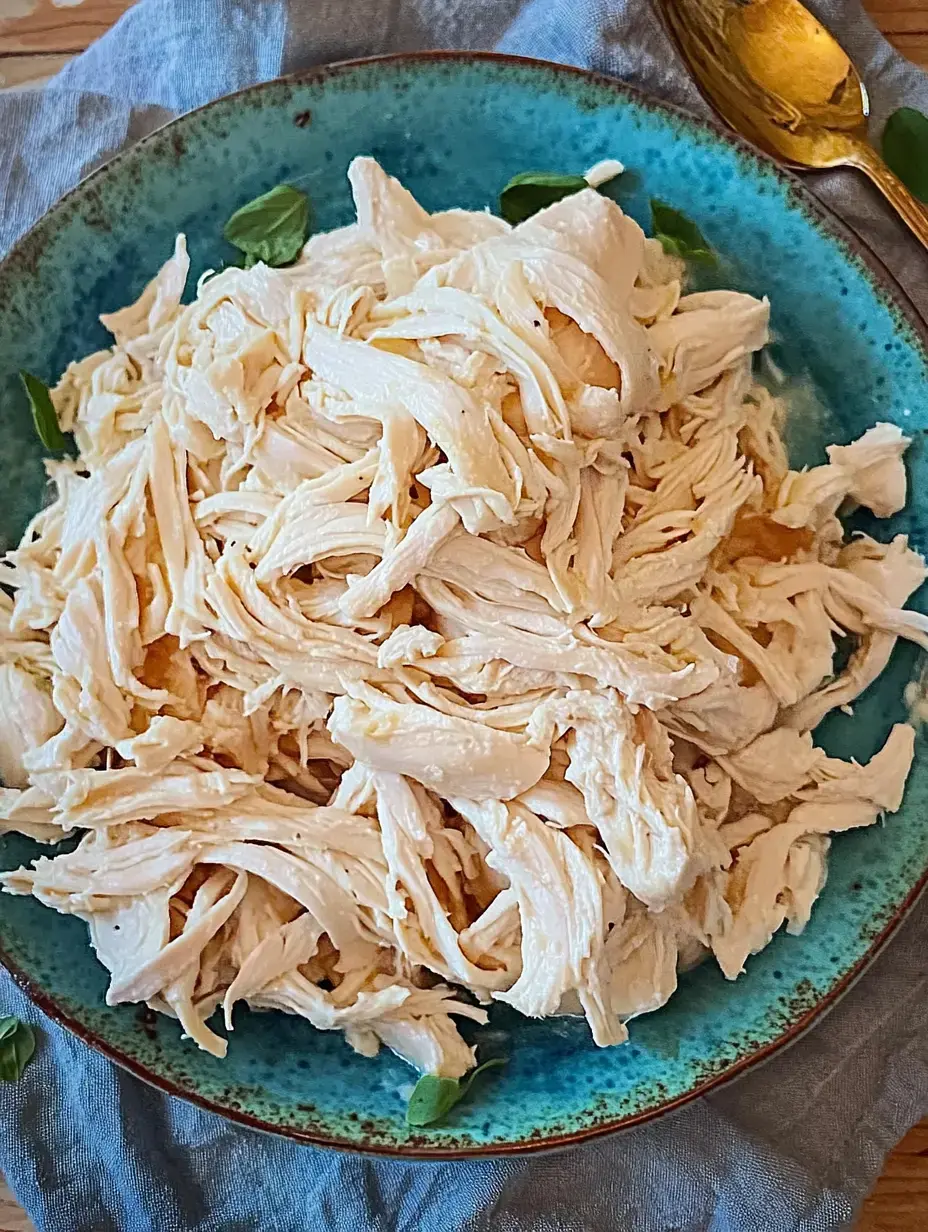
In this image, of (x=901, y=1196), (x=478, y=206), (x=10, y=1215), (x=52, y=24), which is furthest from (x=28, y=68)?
(x=901, y=1196)

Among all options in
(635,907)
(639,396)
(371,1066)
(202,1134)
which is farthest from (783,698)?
(202,1134)

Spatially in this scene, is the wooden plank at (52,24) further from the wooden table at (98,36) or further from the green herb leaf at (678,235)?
the green herb leaf at (678,235)

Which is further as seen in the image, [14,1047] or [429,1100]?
[14,1047]

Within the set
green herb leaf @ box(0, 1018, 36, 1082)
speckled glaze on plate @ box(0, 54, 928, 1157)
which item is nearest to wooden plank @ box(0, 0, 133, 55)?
speckled glaze on plate @ box(0, 54, 928, 1157)

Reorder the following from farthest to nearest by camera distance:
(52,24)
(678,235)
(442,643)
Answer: (52,24), (678,235), (442,643)

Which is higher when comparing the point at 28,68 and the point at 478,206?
the point at 478,206

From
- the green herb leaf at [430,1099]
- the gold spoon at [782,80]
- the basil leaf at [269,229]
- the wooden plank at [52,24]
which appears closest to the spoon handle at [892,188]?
the gold spoon at [782,80]

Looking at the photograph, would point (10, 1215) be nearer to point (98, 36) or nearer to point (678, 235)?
point (678, 235)
